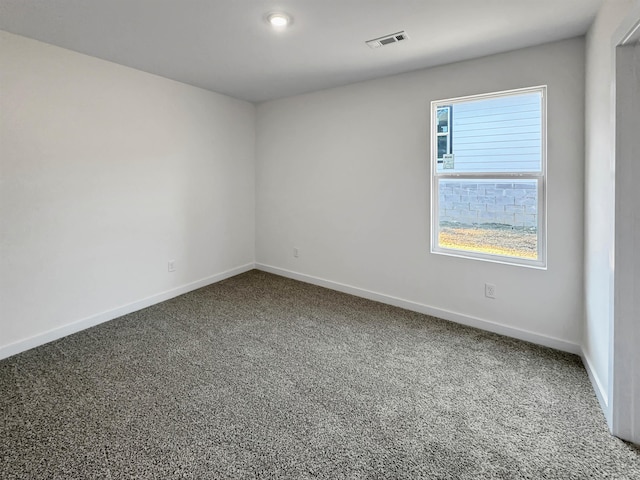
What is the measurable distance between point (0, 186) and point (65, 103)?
86 centimetres

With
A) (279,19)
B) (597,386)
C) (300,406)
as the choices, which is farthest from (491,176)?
(300,406)

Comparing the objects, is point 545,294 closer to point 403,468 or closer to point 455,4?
point 403,468

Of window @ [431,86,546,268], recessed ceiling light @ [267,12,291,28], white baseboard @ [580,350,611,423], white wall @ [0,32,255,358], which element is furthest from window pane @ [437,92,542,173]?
white wall @ [0,32,255,358]

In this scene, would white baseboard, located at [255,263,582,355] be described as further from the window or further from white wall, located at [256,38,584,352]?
the window

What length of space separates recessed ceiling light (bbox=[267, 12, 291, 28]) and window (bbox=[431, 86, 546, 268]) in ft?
5.38

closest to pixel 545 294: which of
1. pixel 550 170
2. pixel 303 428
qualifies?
pixel 550 170

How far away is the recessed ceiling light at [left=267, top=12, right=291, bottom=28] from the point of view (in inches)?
88.2

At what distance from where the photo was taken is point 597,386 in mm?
2133

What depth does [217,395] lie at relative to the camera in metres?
2.15

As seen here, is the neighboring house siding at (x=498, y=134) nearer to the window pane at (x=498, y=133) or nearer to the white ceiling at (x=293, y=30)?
the window pane at (x=498, y=133)

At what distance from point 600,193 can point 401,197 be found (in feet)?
5.60

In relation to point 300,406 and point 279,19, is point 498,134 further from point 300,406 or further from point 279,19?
point 300,406

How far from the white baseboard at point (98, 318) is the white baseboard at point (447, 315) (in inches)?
42.6

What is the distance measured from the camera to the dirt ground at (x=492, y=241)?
9.48 ft
